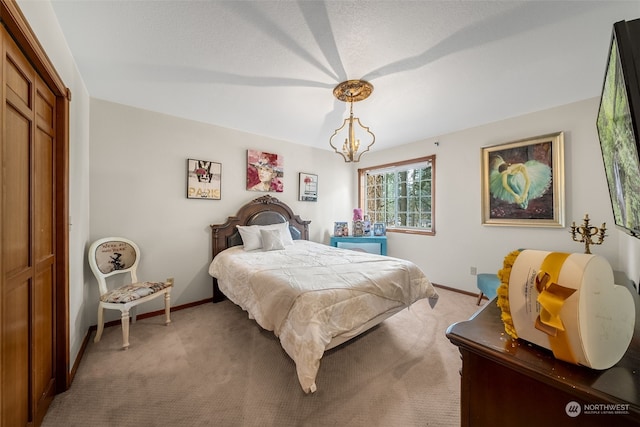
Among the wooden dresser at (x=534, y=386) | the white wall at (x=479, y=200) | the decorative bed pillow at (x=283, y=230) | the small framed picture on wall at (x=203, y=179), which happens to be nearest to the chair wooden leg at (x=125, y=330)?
the small framed picture on wall at (x=203, y=179)

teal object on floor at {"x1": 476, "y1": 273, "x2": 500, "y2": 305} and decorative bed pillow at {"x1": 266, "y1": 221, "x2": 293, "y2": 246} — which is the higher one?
decorative bed pillow at {"x1": 266, "y1": 221, "x2": 293, "y2": 246}

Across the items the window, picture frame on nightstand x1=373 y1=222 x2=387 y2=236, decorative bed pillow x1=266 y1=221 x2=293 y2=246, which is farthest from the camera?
picture frame on nightstand x1=373 y1=222 x2=387 y2=236

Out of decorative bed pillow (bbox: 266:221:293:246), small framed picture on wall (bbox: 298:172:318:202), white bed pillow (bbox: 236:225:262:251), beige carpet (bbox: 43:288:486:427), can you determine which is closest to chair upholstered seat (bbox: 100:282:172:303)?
beige carpet (bbox: 43:288:486:427)

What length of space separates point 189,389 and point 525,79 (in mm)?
3749

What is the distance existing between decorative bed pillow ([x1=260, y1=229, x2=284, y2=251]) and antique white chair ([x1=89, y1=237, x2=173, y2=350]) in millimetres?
1166

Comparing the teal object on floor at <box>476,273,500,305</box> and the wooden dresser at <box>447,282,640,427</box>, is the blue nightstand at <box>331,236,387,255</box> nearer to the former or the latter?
the teal object on floor at <box>476,273,500,305</box>

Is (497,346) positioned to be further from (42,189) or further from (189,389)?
(42,189)

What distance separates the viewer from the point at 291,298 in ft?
5.64

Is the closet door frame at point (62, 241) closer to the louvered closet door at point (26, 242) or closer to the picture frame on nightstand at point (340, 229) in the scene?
the louvered closet door at point (26, 242)

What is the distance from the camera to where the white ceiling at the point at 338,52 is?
4.66 ft

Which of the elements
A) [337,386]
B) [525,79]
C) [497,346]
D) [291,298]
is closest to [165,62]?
[291,298]

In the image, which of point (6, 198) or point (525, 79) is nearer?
point (6, 198)

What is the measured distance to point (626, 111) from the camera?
0.72 m

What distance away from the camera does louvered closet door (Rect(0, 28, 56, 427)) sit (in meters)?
1.05
